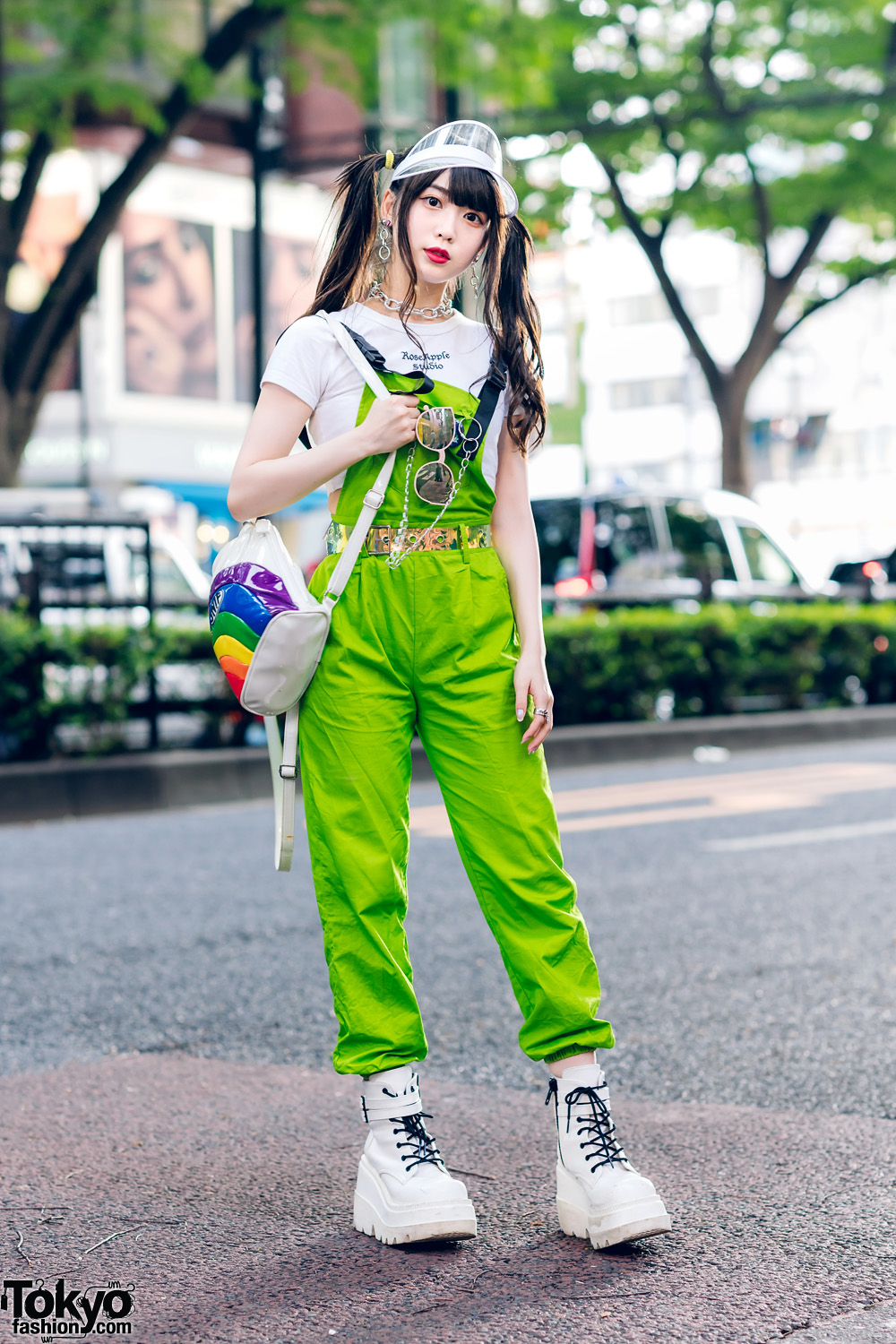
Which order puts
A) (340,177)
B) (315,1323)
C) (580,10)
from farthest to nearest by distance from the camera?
(580,10) → (340,177) → (315,1323)

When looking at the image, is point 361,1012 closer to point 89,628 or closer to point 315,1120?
point 315,1120

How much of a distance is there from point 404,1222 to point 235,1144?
67 cm

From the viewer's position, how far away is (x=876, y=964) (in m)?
4.91

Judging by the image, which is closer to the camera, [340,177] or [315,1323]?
[315,1323]

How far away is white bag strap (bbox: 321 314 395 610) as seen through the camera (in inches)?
102

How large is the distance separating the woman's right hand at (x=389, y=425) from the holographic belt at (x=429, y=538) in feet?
0.48

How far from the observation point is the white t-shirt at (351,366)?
2609mm

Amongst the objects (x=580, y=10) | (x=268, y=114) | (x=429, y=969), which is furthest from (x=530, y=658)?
(x=268, y=114)

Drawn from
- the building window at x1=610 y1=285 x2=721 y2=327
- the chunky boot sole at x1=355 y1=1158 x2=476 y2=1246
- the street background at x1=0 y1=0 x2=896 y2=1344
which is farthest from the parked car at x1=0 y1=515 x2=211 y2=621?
the building window at x1=610 y1=285 x2=721 y2=327

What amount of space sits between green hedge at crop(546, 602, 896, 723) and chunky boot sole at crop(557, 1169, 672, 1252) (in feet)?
28.5

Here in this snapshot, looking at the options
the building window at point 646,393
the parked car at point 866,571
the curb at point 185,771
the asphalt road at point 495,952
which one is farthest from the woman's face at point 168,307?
the building window at point 646,393

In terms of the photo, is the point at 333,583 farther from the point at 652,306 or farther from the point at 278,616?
the point at 652,306

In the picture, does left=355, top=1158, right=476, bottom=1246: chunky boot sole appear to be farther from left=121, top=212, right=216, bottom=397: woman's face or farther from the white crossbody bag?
left=121, top=212, right=216, bottom=397: woman's face
